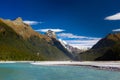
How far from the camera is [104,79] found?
43000 mm

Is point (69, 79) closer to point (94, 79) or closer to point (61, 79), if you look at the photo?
point (61, 79)

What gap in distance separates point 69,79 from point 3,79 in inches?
455

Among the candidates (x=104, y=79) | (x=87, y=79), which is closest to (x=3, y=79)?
(x=87, y=79)

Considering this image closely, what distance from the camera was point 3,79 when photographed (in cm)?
4478

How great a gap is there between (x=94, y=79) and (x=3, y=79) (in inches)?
622

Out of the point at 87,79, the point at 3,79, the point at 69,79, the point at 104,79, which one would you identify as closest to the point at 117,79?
the point at 104,79

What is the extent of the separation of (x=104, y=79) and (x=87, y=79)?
113 inches

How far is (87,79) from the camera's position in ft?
144

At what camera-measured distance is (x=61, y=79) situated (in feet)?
144

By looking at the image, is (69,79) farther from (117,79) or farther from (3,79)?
(3,79)

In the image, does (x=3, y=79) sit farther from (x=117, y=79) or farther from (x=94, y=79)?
(x=117, y=79)

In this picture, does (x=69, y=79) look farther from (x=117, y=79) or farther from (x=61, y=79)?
(x=117, y=79)

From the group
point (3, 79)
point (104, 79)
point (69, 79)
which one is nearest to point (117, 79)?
point (104, 79)

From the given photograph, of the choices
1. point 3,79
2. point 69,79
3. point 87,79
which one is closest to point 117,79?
point 87,79
